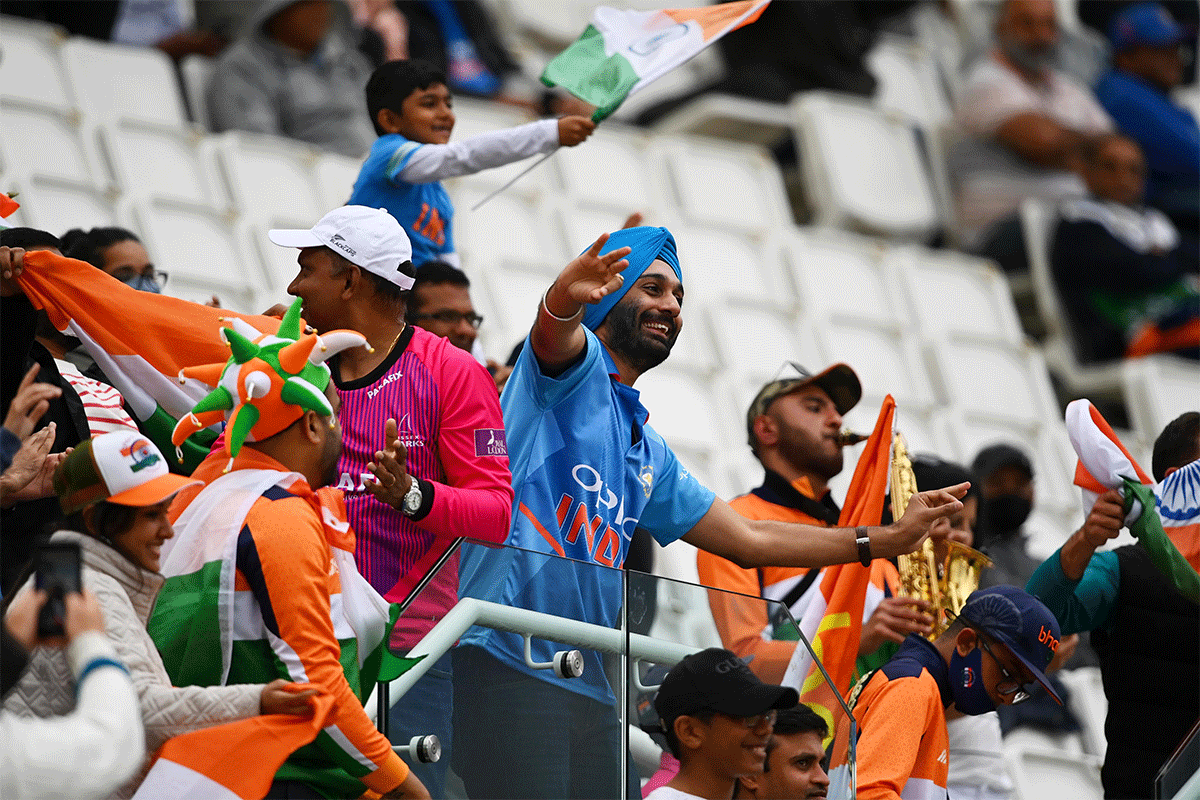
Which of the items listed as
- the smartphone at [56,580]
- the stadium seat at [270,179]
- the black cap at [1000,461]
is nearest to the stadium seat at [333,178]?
the stadium seat at [270,179]

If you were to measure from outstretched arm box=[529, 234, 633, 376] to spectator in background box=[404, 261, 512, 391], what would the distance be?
1305mm

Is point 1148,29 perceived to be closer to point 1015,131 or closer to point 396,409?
point 1015,131

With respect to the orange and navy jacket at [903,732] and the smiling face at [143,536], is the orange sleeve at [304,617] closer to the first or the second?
the smiling face at [143,536]

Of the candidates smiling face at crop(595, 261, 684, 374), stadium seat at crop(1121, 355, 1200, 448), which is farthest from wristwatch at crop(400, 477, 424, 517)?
stadium seat at crop(1121, 355, 1200, 448)

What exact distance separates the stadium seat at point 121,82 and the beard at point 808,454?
3.73 m

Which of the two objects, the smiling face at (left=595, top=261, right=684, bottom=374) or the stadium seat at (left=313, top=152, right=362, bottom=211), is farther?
the stadium seat at (left=313, top=152, right=362, bottom=211)

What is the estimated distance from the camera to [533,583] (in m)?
3.76

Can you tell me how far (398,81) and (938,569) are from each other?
7.06 ft

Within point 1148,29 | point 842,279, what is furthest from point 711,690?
point 1148,29

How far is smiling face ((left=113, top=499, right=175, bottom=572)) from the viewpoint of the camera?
10.5 ft

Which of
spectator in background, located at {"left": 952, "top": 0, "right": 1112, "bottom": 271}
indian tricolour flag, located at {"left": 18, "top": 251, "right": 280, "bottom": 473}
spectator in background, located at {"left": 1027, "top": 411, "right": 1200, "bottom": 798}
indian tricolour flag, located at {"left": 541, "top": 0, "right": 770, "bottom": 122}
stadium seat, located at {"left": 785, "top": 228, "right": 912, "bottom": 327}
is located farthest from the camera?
spectator in background, located at {"left": 952, "top": 0, "right": 1112, "bottom": 271}

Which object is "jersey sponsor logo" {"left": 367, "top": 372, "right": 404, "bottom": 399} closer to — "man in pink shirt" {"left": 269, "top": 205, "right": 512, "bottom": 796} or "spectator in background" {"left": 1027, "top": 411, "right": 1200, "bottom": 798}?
"man in pink shirt" {"left": 269, "top": 205, "right": 512, "bottom": 796}

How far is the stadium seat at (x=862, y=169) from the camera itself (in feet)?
33.2

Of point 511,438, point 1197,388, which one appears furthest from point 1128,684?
point 1197,388
